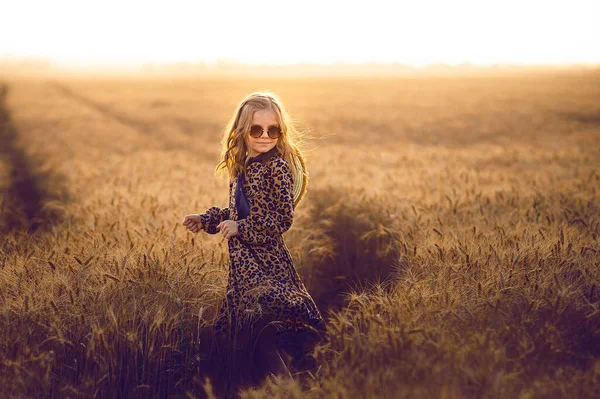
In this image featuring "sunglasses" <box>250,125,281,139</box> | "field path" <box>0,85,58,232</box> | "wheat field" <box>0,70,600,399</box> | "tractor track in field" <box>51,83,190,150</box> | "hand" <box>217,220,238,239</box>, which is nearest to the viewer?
"wheat field" <box>0,70,600,399</box>

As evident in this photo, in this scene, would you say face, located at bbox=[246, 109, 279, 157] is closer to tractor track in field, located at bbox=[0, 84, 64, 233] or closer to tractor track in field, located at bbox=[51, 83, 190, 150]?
tractor track in field, located at bbox=[0, 84, 64, 233]

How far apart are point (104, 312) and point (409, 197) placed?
3756 mm

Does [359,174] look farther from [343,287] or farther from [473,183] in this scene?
[343,287]

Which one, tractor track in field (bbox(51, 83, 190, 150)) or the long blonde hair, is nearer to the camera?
the long blonde hair

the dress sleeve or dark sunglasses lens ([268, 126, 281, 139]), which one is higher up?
dark sunglasses lens ([268, 126, 281, 139])

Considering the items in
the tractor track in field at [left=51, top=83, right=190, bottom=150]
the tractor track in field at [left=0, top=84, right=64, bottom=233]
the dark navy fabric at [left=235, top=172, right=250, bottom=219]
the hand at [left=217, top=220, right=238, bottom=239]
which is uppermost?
the dark navy fabric at [left=235, top=172, right=250, bottom=219]

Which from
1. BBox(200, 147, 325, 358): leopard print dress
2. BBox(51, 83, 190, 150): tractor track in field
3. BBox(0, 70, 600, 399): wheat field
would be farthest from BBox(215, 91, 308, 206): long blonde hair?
BBox(51, 83, 190, 150): tractor track in field

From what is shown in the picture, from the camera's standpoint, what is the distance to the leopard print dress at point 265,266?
3.16m

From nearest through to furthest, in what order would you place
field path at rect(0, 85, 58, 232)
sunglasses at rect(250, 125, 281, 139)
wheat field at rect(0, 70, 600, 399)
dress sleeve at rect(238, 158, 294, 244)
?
wheat field at rect(0, 70, 600, 399) → dress sleeve at rect(238, 158, 294, 244) → sunglasses at rect(250, 125, 281, 139) → field path at rect(0, 85, 58, 232)

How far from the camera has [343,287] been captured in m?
5.04

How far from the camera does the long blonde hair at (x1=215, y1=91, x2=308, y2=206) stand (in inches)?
131

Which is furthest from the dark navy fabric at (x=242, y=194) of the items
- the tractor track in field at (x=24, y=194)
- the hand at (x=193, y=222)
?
the tractor track in field at (x=24, y=194)

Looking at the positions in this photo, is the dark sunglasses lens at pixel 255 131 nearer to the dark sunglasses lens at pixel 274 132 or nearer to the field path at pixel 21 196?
the dark sunglasses lens at pixel 274 132

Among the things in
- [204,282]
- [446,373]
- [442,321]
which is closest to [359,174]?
[204,282]
